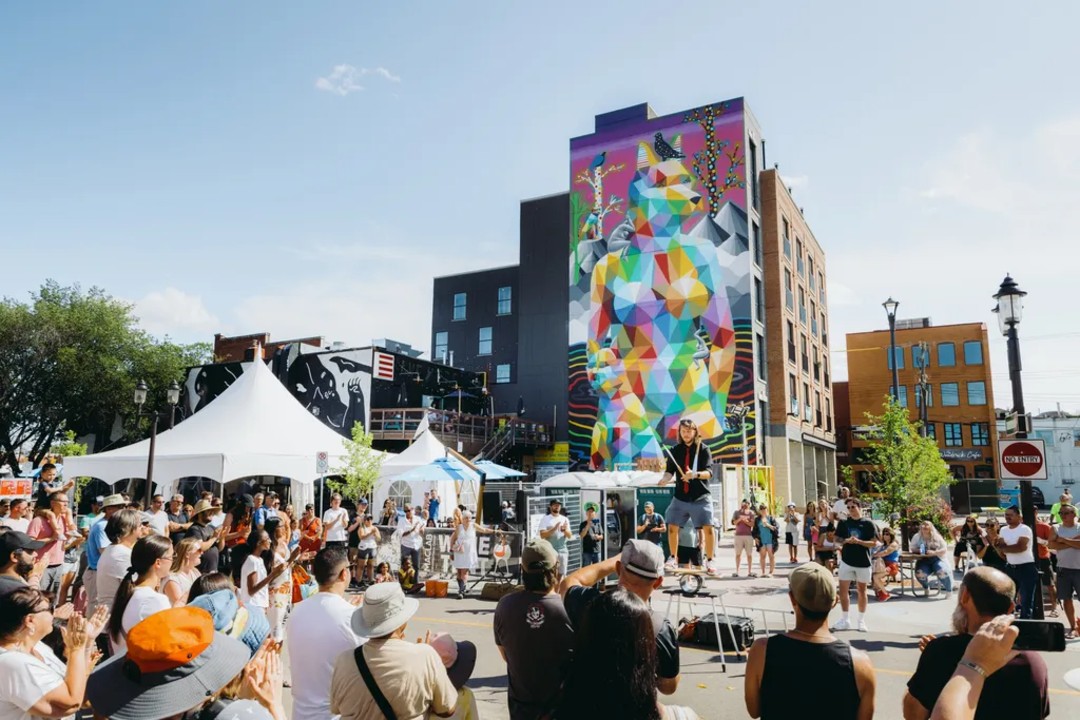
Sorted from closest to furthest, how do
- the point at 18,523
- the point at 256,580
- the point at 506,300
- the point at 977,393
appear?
the point at 256,580 → the point at 18,523 → the point at 506,300 → the point at 977,393

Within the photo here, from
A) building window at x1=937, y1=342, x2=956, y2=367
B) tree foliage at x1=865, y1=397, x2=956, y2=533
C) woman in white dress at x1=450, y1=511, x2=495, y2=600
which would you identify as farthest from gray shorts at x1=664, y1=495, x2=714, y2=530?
building window at x1=937, y1=342, x2=956, y2=367

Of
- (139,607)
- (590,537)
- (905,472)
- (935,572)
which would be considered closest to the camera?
(139,607)

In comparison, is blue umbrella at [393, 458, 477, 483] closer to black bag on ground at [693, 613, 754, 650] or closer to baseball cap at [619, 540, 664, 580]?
black bag on ground at [693, 613, 754, 650]

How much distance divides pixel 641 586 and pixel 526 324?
148ft

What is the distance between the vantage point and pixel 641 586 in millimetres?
3793

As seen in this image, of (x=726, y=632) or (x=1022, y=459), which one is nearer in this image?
(x=726, y=632)

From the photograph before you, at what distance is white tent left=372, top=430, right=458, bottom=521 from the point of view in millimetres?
22875

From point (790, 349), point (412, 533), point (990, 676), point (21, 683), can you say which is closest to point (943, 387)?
point (790, 349)

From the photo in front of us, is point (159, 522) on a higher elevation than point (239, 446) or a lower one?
lower

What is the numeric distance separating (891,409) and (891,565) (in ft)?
16.0

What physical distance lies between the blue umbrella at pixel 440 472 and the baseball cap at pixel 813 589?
1808 cm

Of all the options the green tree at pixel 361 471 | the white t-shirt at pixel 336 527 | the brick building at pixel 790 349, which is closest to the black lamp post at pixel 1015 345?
the white t-shirt at pixel 336 527

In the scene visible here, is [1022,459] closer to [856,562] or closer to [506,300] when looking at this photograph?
[856,562]

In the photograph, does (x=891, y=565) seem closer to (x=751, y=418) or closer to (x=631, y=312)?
(x=751, y=418)
